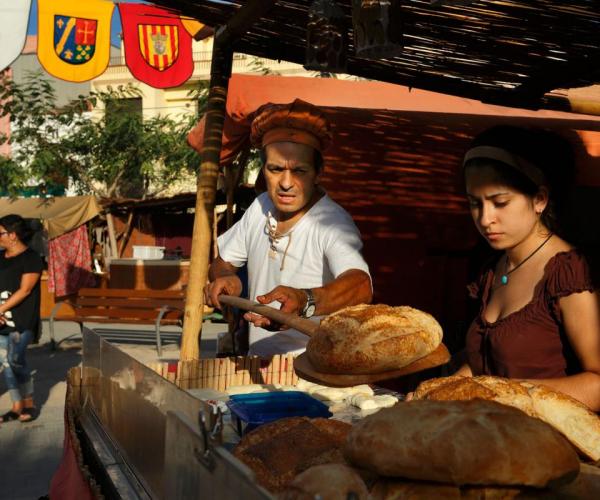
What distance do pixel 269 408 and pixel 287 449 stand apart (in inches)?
22.7

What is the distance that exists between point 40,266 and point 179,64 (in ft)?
13.0

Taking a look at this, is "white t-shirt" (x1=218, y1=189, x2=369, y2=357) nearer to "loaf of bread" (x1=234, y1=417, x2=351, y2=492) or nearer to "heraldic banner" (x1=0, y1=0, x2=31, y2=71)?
"loaf of bread" (x1=234, y1=417, x2=351, y2=492)

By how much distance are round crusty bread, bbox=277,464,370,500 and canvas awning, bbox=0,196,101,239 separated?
16.8m

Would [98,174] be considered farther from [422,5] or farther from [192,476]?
[192,476]

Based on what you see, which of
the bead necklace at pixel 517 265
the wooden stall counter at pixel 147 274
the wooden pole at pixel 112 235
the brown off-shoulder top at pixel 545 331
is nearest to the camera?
the brown off-shoulder top at pixel 545 331

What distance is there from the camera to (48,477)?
5.33 metres

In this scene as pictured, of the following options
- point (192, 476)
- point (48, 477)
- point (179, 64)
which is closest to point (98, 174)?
point (179, 64)

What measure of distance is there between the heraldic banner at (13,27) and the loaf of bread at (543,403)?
632cm

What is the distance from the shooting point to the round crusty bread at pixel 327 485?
1.06 m

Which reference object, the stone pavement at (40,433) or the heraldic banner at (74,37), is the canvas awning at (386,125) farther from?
the heraldic banner at (74,37)

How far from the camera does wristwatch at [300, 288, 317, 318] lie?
2.33m

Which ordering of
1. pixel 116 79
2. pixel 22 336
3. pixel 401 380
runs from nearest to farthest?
pixel 401 380, pixel 22 336, pixel 116 79

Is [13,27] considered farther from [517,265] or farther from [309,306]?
[517,265]

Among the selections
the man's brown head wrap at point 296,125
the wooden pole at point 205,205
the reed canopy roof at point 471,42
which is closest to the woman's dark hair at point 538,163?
the reed canopy roof at point 471,42
